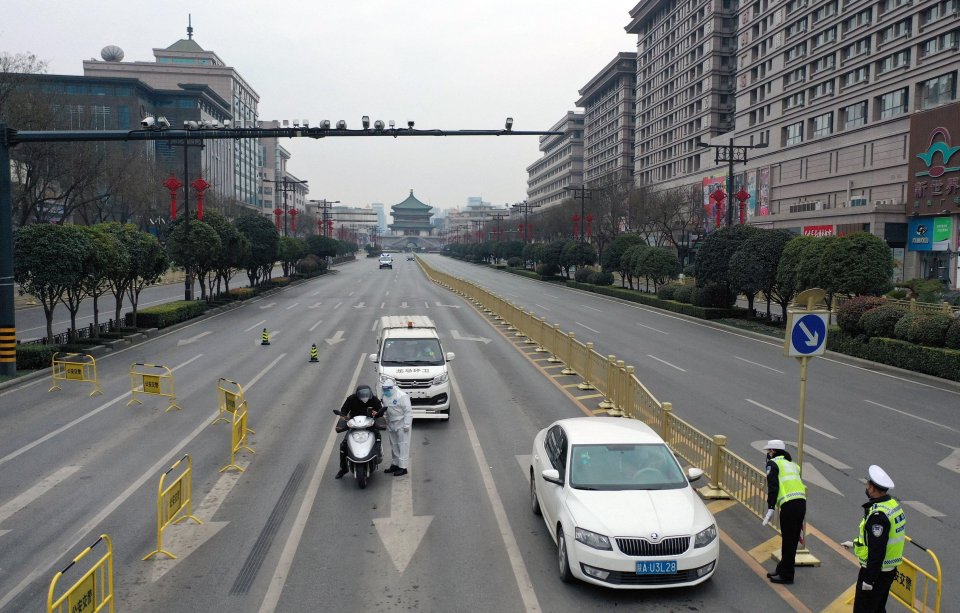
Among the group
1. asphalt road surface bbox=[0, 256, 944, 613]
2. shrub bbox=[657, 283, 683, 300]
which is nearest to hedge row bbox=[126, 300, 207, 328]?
asphalt road surface bbox=[0, 256, 944, 613]

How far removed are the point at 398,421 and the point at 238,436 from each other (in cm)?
357

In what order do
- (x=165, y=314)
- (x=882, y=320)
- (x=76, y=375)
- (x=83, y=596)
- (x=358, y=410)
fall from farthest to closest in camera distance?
(x=165, y=314) → (x=882, y=320) → (x=76, y=375) → (x=358, y=410) → (x=83, y=596)

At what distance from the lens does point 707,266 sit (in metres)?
37.4

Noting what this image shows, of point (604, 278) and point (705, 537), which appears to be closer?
point (705, 537)

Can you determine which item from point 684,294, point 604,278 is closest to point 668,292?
point 684,294

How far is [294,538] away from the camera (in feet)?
30.0

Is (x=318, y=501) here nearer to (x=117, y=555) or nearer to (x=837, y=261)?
(x=117, y=555)

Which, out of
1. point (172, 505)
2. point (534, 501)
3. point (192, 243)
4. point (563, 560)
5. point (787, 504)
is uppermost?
point (192, 243)

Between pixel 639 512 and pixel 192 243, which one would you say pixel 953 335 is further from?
pixel 192 243

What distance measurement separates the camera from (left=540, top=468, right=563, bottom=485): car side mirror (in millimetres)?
8462

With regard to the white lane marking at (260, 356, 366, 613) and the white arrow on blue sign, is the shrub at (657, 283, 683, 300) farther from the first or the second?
the white arrow on blue sign

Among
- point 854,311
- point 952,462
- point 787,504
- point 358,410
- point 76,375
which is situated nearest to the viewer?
point 787,504

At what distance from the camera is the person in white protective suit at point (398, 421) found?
1136 centimetres

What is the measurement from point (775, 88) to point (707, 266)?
43.4 metres
